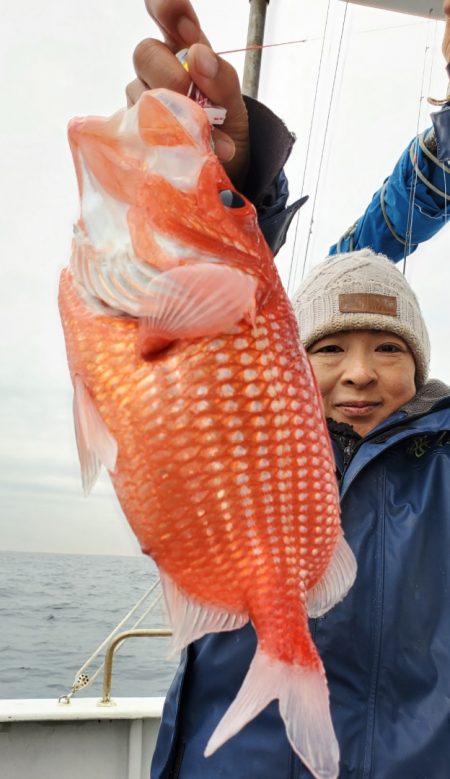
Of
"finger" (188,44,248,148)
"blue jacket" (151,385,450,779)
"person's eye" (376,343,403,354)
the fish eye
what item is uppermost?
"finger" (188,44,248,148)

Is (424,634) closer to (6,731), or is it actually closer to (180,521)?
(180,521)

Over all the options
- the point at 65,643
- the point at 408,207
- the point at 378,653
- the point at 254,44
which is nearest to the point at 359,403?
the point at 378,653

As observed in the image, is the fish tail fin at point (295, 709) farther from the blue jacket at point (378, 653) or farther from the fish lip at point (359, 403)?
the fish lip at point (359, 403)

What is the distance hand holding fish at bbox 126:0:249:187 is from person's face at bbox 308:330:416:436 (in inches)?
30.5

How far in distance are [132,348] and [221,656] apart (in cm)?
99

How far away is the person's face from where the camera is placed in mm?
2039

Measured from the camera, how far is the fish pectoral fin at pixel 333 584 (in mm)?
1231

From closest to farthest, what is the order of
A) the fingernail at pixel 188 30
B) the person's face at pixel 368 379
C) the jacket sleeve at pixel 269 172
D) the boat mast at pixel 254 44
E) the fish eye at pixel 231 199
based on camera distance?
the fish eye at pixel 231 199 → the fingernail at pixel 188 30 → the jacket sleeve at pixel 269 172 → the person's face at pixel 368 379 → the boat mast at pixel 254 44

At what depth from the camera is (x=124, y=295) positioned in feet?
3.93

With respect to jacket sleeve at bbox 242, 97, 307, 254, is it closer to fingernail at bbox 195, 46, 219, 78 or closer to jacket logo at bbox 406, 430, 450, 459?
fingernail at bbox 195, 46, 219, 78

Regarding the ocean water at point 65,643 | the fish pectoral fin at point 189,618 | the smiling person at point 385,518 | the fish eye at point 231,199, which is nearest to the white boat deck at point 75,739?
the ocean water at point 65,643

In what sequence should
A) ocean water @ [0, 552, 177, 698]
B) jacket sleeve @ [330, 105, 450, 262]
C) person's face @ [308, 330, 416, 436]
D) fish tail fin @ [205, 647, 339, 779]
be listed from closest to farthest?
fish tail fin @ [205, 647, 339, 779], person's face @ [308, 330, 416, 436], jacket sleeve @ [330, 105, 450, 262], ocean water @ [0, 552, 177, 698]

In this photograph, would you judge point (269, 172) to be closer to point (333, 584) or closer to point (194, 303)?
point (194, 303)

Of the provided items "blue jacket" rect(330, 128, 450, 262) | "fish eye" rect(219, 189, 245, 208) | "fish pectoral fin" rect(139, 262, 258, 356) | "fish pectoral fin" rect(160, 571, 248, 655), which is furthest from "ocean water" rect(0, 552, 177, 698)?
"blue jacket" rect(330, 128, 450, 262)
